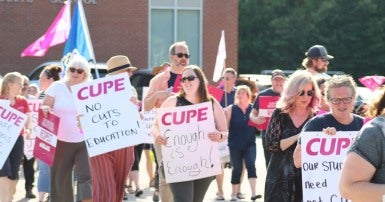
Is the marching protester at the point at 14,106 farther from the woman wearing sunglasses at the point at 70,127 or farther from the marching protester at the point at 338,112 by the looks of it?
the marching protester at the point at 338,112

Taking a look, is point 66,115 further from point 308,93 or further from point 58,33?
point 58,33

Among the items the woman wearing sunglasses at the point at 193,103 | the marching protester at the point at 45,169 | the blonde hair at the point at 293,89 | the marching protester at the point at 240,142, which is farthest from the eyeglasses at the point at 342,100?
the marching protester at the point at 240,142

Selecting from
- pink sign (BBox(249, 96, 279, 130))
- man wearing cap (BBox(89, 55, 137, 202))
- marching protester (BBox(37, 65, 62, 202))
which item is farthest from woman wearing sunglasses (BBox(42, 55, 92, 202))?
pink sign (BBox(249, 96, 279, 130))

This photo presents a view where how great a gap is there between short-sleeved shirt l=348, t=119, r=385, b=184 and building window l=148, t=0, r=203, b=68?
26.5m

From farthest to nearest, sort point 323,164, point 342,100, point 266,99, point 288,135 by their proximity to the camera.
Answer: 1. point 266,99
2. point 288,135
3. point 323,164
4. point 342,100

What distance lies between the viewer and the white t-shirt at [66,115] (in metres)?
9.65

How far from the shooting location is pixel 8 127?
1089 cm

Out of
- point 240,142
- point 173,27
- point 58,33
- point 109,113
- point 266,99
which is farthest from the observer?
point 173,27

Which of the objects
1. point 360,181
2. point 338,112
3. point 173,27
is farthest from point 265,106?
point 173,27

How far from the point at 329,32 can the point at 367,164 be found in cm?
4207

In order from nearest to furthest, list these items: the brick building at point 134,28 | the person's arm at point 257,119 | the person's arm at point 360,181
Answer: the person's arm at point 360,181, the person's arm at point 257,119, the brick building at point 134,28

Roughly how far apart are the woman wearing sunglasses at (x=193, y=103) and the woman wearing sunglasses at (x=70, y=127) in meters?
1.23

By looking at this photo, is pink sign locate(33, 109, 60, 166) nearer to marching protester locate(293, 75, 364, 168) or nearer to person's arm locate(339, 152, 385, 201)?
marching protester locate(293, 75, 364, 168)

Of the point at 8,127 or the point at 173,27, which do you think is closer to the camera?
the point at 8,127
